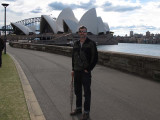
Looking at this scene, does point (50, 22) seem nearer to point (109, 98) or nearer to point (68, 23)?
point (68, 23)

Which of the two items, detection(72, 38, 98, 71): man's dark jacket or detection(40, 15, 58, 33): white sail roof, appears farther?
detection(40, 15, 58, 33): white sail roof

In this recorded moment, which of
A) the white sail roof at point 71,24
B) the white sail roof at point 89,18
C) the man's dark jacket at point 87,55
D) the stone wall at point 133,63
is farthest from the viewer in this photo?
the white sail roof at point 71,24

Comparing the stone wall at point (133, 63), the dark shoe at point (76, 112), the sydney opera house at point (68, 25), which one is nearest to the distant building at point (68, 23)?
the sydney opera house at point (68, 25)

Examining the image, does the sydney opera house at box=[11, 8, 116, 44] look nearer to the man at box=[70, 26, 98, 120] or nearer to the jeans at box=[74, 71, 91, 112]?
the jeans at box=[74, 71, 91, 112]

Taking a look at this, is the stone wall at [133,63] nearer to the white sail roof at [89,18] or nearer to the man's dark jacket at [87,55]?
the man's dark jacket at [87,55]

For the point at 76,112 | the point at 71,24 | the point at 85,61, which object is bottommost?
the point at 76,112

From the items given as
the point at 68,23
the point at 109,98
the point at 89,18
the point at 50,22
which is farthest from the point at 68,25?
the point at 109,98

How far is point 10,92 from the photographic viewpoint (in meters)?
6.38

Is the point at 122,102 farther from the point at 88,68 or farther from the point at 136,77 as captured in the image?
the point at 136,77

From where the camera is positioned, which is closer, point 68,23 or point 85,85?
point 85,85

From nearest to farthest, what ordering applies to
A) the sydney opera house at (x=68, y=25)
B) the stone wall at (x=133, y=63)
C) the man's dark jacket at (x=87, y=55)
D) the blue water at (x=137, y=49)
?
the man's dark jacket at (x=87, y=55), the stone wall at (x=133, y=63), the blue water at (x=137, y=49), the sydney opera house at (x=68, y=25)

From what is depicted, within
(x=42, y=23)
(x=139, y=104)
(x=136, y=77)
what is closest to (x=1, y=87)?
(x=139, y=104)

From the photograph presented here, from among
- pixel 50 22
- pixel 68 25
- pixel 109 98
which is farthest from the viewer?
pixel 68 25

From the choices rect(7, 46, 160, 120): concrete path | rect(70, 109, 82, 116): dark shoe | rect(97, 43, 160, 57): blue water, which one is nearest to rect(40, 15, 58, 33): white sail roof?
rect(97, 43, 160, 57): blue water
